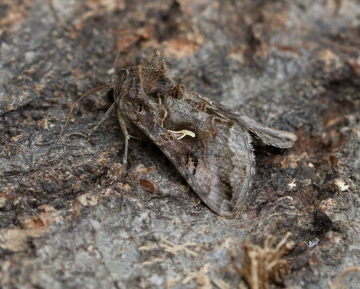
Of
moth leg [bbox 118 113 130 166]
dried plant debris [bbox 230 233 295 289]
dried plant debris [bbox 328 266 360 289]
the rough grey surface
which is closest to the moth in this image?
moth leg [bbox 118 113 130 166]

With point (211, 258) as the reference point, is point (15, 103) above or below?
above

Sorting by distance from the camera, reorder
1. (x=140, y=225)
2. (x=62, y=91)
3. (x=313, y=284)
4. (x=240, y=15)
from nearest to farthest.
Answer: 1. (x=313, y=284)
2. (x=140, y=225)
3. (x=62, y=91)
4. (x=240, y=15)

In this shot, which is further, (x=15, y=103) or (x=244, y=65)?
(x=244, y=65)

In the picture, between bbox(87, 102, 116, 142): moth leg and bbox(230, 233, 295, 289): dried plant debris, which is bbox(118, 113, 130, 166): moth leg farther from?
bbox(230, 233, 295, 289): dried plant debris

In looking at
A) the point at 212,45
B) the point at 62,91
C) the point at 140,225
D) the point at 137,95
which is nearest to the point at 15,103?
the point at 62,91

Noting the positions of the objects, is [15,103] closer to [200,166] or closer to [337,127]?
[200,166]

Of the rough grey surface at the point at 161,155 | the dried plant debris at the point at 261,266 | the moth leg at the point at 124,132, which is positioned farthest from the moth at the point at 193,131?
the dried plant debris at the point at 261,266

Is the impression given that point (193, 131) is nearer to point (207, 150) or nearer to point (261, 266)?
point (207, 150)
